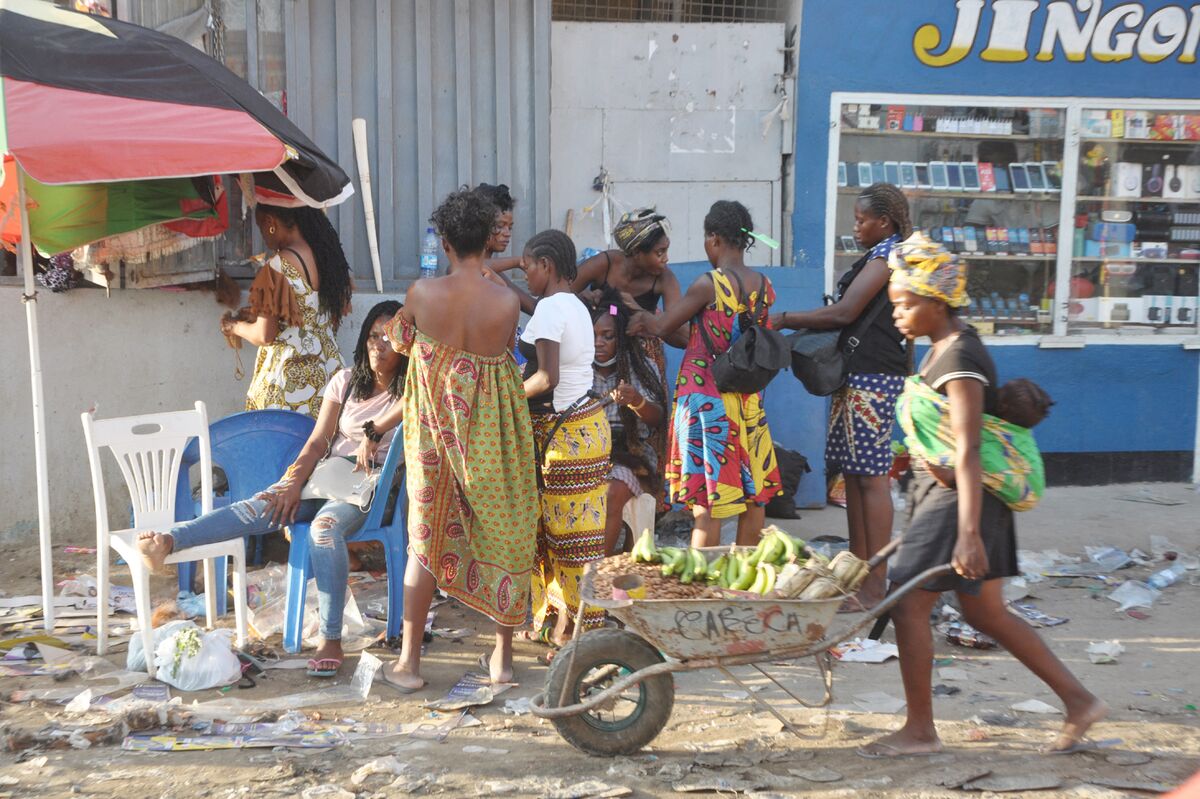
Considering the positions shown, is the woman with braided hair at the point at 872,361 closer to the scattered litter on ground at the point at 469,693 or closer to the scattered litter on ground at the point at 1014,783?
the scattered litter on ground at the point at 1014,783

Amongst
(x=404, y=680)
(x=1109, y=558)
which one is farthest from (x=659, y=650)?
(x=1109, y=558)

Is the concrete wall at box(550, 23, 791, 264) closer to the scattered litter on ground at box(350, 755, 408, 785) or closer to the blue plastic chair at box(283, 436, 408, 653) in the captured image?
the blue plastic chair at box(283, 436, 408, 653)

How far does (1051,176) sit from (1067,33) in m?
1.03

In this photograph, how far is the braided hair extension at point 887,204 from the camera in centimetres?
550

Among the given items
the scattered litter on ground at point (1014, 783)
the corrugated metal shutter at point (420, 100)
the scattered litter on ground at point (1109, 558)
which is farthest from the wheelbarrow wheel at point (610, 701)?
the corrugated metal shutter at point (420, 100)

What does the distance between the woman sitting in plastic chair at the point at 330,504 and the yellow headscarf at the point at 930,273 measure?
8.05 feet

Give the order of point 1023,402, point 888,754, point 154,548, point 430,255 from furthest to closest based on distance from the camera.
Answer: point 430,255 < point 154,548 < point 888,754 < point 1023,402

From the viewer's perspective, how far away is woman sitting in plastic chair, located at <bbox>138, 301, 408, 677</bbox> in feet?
15.8

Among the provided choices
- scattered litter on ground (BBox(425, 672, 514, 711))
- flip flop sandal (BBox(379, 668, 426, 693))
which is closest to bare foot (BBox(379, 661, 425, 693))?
flip flop sandal (BBox(379, 668, 426, 693))

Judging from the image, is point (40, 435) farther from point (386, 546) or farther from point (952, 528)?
point (952, 528)

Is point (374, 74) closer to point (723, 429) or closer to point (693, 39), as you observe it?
point (693, 39)

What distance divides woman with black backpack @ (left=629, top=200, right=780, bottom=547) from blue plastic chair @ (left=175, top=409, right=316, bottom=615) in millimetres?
1888

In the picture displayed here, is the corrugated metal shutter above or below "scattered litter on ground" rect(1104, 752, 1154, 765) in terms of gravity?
above

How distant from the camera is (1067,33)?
8.03 metres
